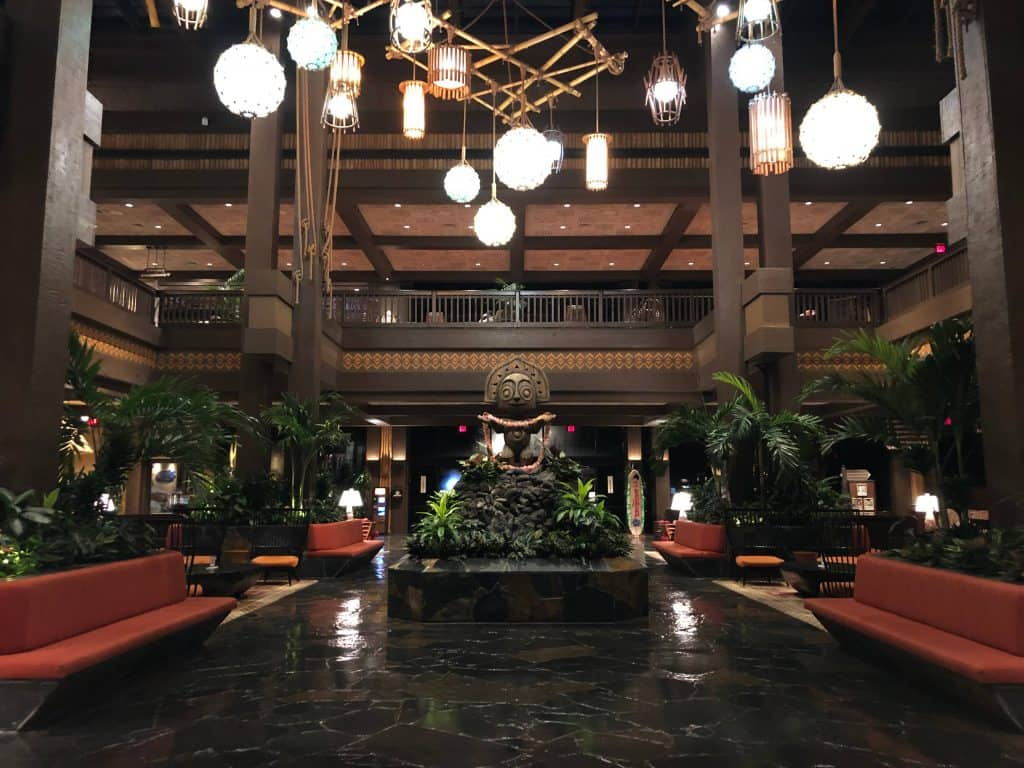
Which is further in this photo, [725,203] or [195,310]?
[195,310]

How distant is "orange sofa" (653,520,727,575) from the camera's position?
9.87m

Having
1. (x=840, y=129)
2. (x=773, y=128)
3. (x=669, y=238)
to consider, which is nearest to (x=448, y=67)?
(x=773, y=128)

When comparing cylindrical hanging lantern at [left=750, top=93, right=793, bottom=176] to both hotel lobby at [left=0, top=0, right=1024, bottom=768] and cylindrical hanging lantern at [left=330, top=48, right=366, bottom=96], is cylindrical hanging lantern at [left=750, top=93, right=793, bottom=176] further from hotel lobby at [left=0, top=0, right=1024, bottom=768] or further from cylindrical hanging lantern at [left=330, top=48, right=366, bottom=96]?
cylindrical hanging lantern at [left=330, top=48, right=366, bottom=96]

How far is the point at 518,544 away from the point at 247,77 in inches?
180

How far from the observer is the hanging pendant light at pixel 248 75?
15.4 feet

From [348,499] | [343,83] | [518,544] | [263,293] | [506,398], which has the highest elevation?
[343,83]

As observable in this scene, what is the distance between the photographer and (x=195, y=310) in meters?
14.5

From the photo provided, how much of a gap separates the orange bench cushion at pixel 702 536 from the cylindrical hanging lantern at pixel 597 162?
496 cm

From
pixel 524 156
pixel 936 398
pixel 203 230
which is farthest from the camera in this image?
pixel 203 230

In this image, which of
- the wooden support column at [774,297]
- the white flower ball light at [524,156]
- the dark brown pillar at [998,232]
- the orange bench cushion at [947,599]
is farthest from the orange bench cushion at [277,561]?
the dark brown pillar at [998,232]

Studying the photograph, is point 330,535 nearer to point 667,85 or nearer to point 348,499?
point 348,499

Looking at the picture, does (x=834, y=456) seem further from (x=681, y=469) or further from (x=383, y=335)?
(x=383, y=335)

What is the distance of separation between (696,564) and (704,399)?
5.65 metres

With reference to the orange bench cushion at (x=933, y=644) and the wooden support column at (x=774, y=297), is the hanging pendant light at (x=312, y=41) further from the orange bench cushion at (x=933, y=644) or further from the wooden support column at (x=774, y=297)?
the wooden support column at (x=774, y=297)
